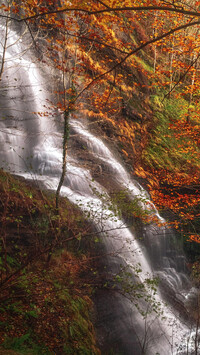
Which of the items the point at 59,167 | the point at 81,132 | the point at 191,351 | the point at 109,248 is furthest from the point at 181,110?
the point at 191,351

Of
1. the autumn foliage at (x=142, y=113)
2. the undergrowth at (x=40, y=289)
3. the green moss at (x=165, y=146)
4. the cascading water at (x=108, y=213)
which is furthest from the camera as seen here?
the green moss at (x=165, y=146)

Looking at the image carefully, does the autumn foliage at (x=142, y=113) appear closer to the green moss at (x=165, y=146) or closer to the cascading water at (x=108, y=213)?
the green moss at (x=165, y=146)

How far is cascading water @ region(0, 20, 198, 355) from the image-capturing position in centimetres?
660

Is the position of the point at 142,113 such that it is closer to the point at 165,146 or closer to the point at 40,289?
the point at 165,146

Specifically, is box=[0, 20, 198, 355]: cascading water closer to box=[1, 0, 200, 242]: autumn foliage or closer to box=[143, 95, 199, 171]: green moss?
box=[1, 0, 200, 242]: autumn foliage

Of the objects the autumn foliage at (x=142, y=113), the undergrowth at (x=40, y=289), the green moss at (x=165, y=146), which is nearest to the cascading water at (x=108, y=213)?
the undergrowth at (x=40, y=289)

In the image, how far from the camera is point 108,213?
849 centimetres

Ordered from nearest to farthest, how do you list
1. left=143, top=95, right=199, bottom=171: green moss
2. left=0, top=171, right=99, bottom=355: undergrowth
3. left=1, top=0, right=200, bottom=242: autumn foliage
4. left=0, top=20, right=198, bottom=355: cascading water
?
left=0, top=171, right=99, bottom=355: undergrowth
left=0, top=20, right=198, bottom=355: cascading water
left=1, top=0, right=200, bottom=242: autumn foliage
left=143, top=95, right=199, bottom=171: green moss

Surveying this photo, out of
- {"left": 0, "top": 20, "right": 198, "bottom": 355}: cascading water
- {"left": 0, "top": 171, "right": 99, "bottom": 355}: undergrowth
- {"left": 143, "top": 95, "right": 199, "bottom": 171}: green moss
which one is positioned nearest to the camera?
{"left": 0, "top": 171, "right": 99, "bottom": 355}: undergrowth

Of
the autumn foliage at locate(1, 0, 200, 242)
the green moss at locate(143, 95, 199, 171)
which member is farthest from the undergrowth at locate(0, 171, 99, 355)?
the green moss at locate(143, 95, 199, 171)

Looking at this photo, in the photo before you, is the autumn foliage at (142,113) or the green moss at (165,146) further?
the green moss at (165,146)

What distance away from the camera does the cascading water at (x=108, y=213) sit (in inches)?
260

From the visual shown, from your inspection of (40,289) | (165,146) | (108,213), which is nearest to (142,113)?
(165,146)

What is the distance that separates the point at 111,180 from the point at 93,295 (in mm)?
4759
